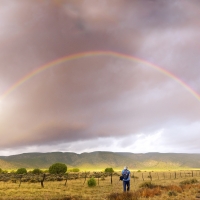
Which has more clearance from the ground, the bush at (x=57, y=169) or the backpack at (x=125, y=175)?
the backpack at (x=125, y=175)

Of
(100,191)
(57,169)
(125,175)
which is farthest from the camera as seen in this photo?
(57,169)

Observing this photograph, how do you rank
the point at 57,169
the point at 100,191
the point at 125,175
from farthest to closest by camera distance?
the point at 57,169 < the point at 100,191 < the point at 125,175

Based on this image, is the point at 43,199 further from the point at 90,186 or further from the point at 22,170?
the point at 22,170

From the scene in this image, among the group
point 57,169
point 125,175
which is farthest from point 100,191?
point 57,169

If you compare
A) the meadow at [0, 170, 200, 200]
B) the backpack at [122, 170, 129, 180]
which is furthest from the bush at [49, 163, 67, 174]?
the backpack at [122, 170, 129, 180]

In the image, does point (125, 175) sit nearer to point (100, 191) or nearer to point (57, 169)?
point (100, 191)

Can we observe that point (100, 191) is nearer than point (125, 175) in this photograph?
No

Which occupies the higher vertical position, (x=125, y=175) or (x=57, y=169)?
(x=125, y=175)

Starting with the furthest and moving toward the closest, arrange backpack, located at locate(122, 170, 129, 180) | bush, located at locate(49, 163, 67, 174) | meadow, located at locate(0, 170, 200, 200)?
bush, located at locate(49, 163, 67, 174) → backpack, located at locate(122, 170, 129, 180) → meadow, located at locate(0, 170, 200, 200)

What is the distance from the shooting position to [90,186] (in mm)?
36250

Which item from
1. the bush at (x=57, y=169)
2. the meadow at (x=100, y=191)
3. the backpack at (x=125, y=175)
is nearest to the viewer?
the meadow at (x=100, y=191)

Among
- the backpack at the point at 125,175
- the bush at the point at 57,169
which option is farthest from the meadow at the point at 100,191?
the bush at the point at 57,169

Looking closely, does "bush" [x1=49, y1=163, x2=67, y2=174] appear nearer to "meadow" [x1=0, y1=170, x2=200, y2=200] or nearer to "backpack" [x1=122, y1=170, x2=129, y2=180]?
"meadow" [x1=0, y1=170, x2=200, y2=200]

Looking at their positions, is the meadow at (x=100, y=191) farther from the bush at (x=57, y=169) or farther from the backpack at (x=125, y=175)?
the bush at (x=57, y=169)
